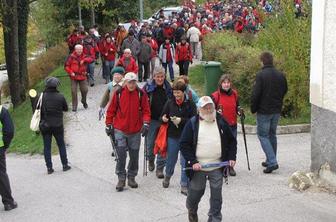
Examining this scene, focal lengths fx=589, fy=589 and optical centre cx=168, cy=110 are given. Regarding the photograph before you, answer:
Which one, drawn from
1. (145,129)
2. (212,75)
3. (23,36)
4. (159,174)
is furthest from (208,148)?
(23,36)

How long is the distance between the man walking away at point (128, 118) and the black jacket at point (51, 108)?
1.81 metres

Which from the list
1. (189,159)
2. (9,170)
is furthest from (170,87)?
(9,170)

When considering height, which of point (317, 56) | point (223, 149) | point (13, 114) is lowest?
point (13, 114)

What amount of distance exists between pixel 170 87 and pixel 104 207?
220 cm

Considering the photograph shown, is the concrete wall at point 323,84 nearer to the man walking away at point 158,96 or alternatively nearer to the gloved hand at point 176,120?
the gloved hand at point 176,120

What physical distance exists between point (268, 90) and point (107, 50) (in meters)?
11.1

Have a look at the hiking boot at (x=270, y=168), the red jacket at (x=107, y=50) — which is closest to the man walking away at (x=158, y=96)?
the hiking boot at (x=270, y=168)

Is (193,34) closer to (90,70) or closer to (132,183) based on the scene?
(90,70)

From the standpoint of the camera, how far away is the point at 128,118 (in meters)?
8.86

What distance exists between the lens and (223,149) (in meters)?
6.84

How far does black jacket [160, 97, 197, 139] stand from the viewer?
8609 millimetres

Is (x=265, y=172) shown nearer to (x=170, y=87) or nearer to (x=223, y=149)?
(x=170, y=87)

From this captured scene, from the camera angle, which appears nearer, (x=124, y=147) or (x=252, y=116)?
(x=124, y=147)

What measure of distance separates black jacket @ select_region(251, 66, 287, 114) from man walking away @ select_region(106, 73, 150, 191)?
1.73 meters
